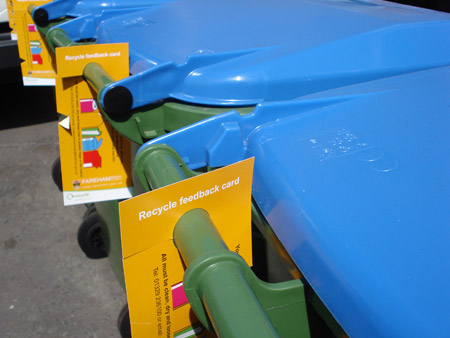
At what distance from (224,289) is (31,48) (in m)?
2.07

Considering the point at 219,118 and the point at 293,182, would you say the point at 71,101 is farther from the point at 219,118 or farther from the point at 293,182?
the point at 293,182

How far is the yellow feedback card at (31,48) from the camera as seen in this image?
2270 mm

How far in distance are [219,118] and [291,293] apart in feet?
1.49

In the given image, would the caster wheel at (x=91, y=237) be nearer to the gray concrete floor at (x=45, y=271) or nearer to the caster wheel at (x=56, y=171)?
the gray concrete floor at (x=45, y=271)

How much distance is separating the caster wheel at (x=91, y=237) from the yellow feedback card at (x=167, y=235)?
1.75m

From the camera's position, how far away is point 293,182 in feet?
2.87

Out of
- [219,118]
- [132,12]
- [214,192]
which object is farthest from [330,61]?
[132,12]

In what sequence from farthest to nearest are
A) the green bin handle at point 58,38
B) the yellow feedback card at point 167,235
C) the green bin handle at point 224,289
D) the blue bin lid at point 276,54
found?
the green bin handle at point 58,38 < the blue bin lid at point 276,54 < the yellow feedback card at point 167,235 < the green bin handle at point 224,289

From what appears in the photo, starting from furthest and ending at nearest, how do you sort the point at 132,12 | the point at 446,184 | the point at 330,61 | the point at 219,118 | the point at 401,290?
the point at 132,12 → the point at 330,61 → the point at 219,118 → the point at 446,184 → the point at 401,290

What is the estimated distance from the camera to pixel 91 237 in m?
2.64

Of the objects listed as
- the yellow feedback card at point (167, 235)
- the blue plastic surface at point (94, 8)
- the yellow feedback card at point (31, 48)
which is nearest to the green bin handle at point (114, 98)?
the yellow feedback card at point (167, 235)

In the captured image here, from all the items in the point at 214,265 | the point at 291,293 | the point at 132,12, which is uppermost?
the point at 132,12

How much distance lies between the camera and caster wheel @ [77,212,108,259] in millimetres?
2578

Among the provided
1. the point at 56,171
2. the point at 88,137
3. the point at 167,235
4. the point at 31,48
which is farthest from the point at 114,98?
the point at 56,171
